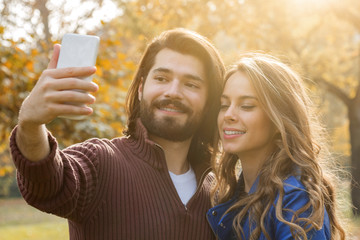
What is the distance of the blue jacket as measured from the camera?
237cm

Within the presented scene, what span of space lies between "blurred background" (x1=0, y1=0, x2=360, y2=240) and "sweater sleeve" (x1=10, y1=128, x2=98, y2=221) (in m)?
1.87

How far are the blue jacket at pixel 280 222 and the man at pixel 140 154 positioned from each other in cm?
9

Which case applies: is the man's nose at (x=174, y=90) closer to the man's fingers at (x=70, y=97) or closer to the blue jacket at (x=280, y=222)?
the blue jacket at (x=280, y=222)

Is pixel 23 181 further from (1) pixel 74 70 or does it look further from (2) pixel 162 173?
(2) pixel 162 173

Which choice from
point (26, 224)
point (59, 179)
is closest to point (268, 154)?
point (59, 179)

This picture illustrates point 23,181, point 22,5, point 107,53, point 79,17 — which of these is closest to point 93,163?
point 23,181

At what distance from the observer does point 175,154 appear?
3100 mm

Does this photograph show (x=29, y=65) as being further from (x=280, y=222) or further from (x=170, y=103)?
(x=280, y=222)

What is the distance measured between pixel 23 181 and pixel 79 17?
7.23 m

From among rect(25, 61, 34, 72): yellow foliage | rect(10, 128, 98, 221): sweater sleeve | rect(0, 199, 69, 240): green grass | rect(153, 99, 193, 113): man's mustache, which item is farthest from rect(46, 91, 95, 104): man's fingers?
rect(0, 199, 69, 240): green grass

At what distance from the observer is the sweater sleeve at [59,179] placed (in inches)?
73.8

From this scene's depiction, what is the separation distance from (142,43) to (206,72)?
7.40 metres

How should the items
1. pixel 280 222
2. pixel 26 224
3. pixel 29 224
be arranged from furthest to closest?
pixel 26 224 < pixel 29 224 < pixel 280 222

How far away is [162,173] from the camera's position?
2.78 meters
